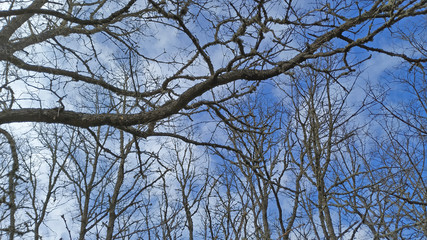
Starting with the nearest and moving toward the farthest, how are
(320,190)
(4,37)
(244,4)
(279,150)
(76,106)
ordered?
(244,4), (320,190), (4,37), (279,150), (76,106)

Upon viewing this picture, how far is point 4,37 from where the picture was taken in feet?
15.2

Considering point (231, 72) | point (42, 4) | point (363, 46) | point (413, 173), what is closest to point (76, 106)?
point (42, 4)

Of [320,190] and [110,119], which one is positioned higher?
[110,119]

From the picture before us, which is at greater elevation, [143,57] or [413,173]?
[143,57]

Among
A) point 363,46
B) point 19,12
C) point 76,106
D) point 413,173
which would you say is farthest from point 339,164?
point 19,12

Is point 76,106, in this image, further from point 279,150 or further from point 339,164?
point 339,164

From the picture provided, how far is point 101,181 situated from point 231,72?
246 inches

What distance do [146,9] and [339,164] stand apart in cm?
620

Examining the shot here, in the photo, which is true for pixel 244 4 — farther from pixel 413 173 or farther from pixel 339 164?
pixel 413 173

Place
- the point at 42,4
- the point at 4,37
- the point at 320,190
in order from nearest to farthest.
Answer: the point at 320,190
the point at 4,37
the point at 42,4

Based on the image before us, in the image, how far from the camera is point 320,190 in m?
3.71

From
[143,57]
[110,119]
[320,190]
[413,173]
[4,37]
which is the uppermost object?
[4,37]

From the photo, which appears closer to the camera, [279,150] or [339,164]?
[279,150]

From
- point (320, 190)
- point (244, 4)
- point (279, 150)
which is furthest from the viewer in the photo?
point (279, 150)
